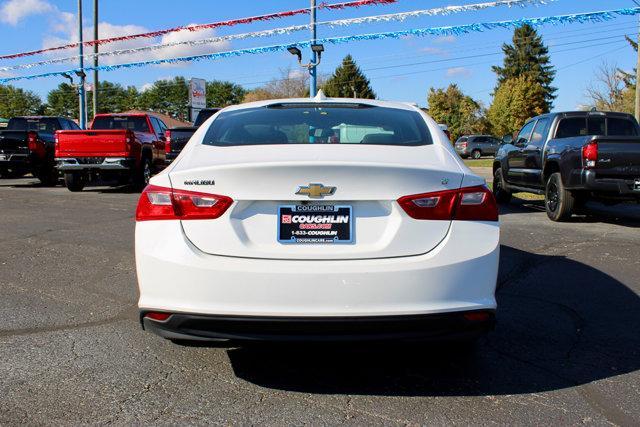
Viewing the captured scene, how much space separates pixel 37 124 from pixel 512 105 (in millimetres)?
57675

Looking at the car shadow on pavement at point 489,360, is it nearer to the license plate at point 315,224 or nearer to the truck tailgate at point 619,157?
the license plate at point 315,224

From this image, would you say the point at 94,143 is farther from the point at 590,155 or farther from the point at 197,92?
the point at 197,92

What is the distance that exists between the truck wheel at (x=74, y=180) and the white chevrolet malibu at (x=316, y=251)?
12661 millimetres

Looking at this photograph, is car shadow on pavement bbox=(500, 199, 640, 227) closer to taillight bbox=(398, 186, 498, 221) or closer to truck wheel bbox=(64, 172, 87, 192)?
taillight bbox=(398, 186, 498, 221)

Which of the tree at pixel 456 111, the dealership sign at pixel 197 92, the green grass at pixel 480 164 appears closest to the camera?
the green grass at pixel 480 164

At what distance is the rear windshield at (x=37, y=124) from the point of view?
58.9 ft

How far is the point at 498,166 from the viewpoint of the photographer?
12773mm

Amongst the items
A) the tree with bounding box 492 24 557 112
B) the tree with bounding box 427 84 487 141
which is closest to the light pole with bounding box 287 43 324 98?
the tree with bounding box 427 84 487 141

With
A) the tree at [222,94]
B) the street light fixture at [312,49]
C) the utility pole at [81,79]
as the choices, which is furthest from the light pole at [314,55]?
the tree at [222,94]

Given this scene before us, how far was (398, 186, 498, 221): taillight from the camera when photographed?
2.92 metres

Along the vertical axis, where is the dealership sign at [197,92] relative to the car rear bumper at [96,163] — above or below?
above

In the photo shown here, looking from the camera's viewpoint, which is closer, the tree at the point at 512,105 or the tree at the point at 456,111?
the tree at the point at 512,105

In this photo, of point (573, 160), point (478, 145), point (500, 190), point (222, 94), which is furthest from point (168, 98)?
point (573, 160)

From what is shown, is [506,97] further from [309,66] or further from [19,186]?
[19,186]
